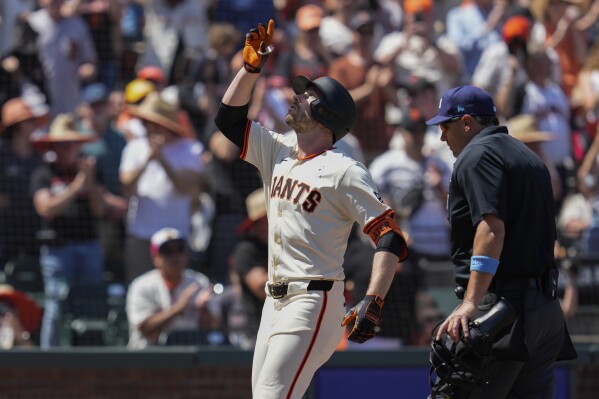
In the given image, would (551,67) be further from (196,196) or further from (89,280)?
(89,280)

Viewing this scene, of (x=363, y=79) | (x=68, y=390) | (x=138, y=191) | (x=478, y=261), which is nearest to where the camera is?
(x=478, y=261)

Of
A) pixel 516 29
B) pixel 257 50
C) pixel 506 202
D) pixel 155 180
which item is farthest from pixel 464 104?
pixel 516 29

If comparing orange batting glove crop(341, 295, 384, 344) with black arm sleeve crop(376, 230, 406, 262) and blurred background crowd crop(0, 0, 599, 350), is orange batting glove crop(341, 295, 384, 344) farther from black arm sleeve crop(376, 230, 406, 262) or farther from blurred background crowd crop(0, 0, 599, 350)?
blurred background crowd crop(0, 0, 599, 350)

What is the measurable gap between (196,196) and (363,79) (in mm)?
2211

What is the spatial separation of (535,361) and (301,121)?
1555 millimetres

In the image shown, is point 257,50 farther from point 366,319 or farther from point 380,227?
point 366,319

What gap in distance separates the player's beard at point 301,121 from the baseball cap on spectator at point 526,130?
16.3 feet

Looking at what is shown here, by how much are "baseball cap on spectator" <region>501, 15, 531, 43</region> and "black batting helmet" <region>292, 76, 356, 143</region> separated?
20.2ft

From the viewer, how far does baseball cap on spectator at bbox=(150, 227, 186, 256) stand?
9.09 meters

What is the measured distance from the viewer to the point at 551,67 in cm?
1206

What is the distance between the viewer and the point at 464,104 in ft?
18.5

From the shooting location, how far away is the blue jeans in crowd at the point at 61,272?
30.1 feet

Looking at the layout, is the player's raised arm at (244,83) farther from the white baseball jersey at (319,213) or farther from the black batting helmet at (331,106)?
the white baseball jersey at (319,213)

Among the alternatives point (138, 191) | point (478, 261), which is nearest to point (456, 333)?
point (478, 261)
